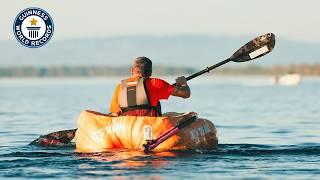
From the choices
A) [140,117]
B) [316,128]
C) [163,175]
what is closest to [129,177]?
[163,175]

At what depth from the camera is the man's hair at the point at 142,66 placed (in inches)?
675

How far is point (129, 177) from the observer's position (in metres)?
14.0

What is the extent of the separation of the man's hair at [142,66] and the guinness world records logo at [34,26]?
1405 cm

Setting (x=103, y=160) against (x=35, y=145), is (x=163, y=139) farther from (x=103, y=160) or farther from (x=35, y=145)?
(x=35, y=145)

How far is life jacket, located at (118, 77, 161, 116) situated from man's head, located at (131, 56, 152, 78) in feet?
0.35

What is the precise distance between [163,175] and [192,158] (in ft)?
7.46

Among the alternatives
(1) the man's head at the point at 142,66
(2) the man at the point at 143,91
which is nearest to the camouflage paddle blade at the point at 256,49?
(2) the man at the point at 143,91

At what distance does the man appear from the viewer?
1719 centimetres

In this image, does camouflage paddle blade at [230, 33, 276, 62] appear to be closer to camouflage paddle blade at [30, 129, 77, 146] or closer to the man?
the man

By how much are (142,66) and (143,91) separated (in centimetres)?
44

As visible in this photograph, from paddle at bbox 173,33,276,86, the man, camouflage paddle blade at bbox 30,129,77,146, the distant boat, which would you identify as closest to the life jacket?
the man

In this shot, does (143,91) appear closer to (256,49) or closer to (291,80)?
(256,49)

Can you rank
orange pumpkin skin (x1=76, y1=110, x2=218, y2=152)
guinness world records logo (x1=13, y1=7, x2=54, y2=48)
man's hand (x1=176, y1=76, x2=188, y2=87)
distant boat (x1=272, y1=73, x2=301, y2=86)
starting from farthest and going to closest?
distant boat (x1=272, y1=73, x2=301, y2=86) < guinness world records logo (x1=13, y1=7, x2=54, y2=48) < man's hand (x1=176, y1=76, x2=188, y2=87) < orange pumpkin skin (x1=76, y1=110, x2=218, y2=152)

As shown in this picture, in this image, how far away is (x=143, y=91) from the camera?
17188 mm
